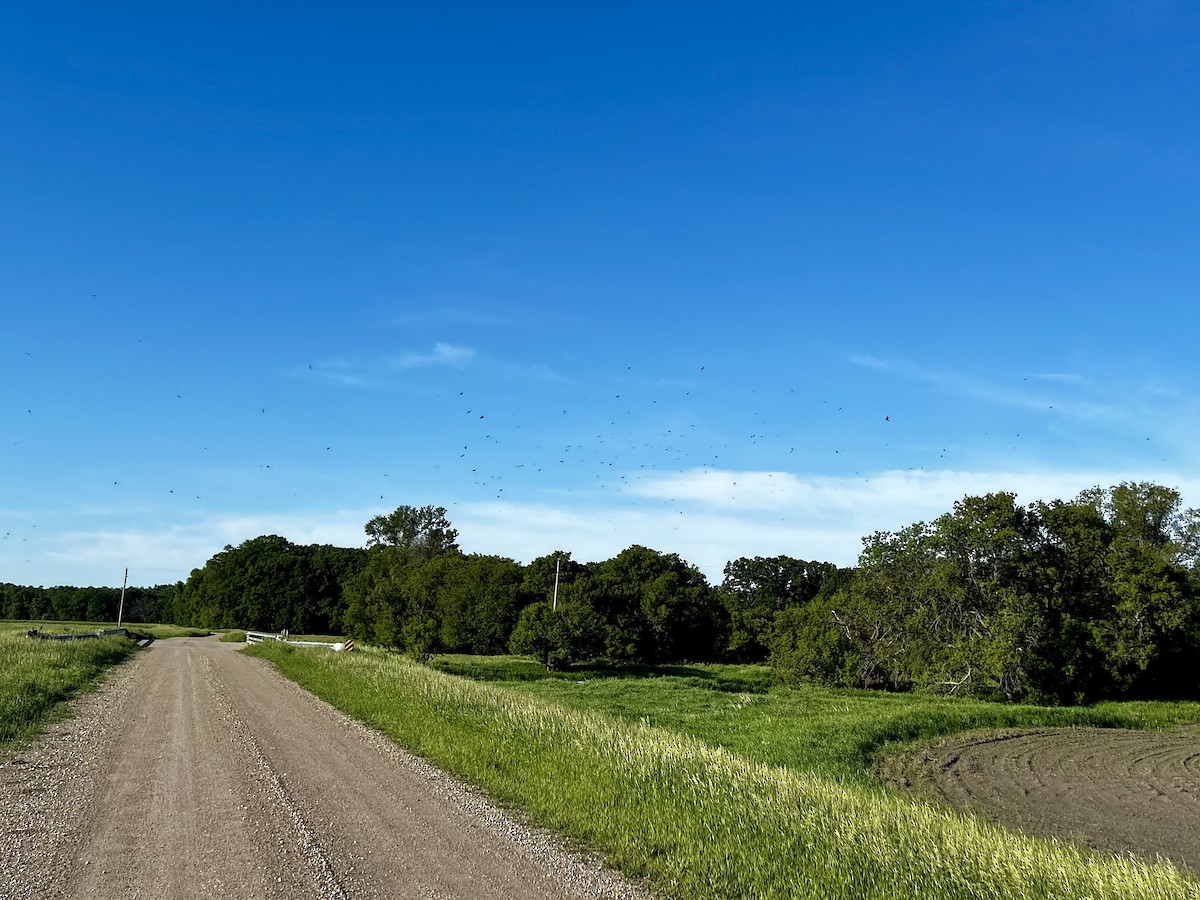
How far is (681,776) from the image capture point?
43.5ft

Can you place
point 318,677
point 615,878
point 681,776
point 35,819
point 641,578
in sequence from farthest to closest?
point 641,578 → point 318,677 → point 681,776 → point 35,819 → point 615,878

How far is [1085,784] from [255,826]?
22359 millimetres

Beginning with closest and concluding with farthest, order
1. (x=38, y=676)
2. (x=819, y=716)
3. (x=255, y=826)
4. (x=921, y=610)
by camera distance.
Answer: (x=255, y=826) < (x=38, y=676) < (x=819, y=716) < (x=921, y=610)

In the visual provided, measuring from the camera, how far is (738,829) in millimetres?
10398

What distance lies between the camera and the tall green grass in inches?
719

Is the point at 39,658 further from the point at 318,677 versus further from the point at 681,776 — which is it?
the point at 681,776

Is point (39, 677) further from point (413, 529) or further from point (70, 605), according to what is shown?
point (70, 605)

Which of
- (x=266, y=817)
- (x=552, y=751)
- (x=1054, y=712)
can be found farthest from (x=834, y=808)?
(x=1054, y=712)

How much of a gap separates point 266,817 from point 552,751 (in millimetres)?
5578

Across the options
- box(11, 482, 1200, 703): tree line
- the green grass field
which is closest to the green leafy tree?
box(11, 482, 1200, 703): tree line

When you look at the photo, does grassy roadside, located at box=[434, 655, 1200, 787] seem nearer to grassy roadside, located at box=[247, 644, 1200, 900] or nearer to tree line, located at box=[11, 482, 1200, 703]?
tree line, located at box=[11, 482, 1200, 703]

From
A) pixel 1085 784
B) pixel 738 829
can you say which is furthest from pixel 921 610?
pixel 738 829

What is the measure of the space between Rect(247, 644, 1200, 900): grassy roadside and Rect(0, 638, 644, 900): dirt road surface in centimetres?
77

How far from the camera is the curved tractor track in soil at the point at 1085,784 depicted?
54.7ft
